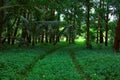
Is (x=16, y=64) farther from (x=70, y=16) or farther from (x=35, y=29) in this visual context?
(x=70, y=16)

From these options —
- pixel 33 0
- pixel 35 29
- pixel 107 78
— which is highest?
pixel 33 0

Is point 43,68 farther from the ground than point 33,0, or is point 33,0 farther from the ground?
point 33,0

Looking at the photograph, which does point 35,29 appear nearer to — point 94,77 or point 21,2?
point 21,2

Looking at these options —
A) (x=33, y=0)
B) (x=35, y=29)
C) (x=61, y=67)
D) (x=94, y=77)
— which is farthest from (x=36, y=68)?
(x=35, y=29)

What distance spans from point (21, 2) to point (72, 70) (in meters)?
13.6

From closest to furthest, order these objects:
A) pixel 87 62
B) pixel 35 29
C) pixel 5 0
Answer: pixel 87 62 → pixel 5 0 → pixel 35 29

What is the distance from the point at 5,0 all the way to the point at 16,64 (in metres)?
11.8

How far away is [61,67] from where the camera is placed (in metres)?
16.9

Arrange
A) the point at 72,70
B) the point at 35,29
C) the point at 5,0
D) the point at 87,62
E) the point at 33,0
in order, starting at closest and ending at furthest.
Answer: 1. the point at 72,70
2. the point at 87,62
3. the point at 33,0
4. the point at 5,0
5. the point at 35,29

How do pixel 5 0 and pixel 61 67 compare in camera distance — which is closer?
pixel 61 67

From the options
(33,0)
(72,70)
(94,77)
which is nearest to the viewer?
(94,77)

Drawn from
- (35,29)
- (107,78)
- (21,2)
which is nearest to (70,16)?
(35,29)

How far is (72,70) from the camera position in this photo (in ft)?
53.2

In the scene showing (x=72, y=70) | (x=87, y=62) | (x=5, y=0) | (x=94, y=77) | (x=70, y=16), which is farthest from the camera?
(x=70, y=16)
